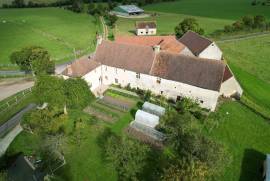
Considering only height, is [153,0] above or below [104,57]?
above

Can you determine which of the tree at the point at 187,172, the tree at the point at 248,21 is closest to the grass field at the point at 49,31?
the tree at the point at 187,172

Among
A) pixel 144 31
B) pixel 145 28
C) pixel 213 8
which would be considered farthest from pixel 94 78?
pixel 213 8

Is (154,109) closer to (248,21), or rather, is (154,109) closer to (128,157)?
(128,157)

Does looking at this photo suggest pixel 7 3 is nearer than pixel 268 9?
No

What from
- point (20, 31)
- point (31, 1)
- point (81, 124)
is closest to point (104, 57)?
point (81, 124)

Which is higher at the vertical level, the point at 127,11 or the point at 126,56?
the point at 127,11

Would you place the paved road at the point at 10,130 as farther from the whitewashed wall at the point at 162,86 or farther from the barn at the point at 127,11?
the barn at the point at 127,11

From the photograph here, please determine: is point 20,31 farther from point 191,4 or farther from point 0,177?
point 191,4
